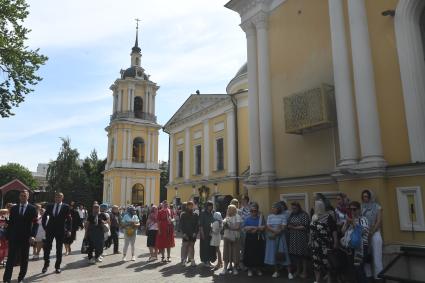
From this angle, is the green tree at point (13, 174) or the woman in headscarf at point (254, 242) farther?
the green tree at point (13, 174)

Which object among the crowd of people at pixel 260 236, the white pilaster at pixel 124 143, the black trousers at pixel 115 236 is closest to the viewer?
the crowd of people at pixel 260 236

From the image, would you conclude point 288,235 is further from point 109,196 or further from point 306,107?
point 109,196

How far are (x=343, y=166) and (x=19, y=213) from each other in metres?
7.03

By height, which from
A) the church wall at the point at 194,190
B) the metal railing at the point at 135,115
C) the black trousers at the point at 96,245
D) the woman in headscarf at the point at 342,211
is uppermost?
the metal railing at the point at 135,115

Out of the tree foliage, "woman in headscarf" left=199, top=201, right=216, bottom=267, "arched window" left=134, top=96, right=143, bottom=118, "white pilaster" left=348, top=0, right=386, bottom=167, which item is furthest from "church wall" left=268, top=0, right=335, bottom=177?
the tree foliage

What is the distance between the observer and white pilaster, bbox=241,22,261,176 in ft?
35.8

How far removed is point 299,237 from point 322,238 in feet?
3.28

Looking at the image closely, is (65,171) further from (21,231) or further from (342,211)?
(342,211)

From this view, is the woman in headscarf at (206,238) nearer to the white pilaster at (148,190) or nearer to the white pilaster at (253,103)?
the white pilaster at (253,103)

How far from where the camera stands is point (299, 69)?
33.3 feet

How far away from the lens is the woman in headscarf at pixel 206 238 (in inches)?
386

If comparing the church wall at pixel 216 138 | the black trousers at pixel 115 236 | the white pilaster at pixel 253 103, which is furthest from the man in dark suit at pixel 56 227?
the church wall at pixel 216 138

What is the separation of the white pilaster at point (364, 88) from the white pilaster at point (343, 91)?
0.20 m

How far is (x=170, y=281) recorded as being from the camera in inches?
313
